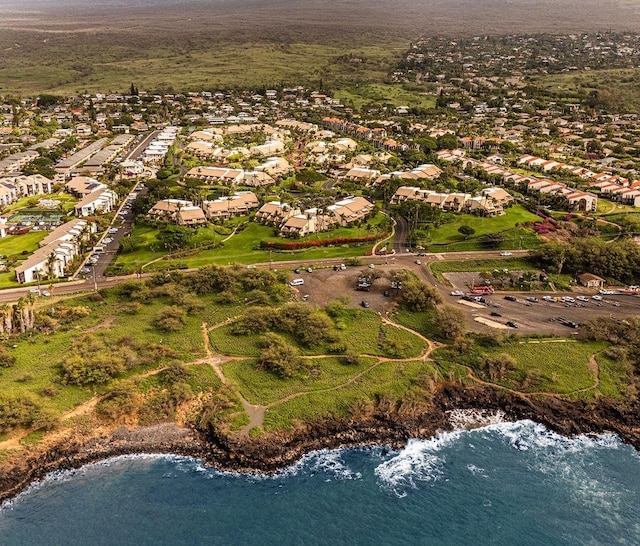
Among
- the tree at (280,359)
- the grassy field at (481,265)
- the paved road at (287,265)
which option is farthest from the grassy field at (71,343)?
the grassy field at (481,265)

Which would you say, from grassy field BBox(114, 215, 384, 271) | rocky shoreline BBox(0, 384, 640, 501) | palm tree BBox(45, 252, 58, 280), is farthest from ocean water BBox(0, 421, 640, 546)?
grassy field BBox(114, 215, 384, 271)

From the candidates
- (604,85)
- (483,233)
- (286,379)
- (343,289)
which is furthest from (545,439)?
(604,85)

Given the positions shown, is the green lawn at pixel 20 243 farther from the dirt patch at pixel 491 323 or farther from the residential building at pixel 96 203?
the dirt patch at pixel 491 323

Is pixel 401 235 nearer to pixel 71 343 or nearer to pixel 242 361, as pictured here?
pixel 242 361

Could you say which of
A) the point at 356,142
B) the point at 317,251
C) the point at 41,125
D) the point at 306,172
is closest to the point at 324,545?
the point at 317,251

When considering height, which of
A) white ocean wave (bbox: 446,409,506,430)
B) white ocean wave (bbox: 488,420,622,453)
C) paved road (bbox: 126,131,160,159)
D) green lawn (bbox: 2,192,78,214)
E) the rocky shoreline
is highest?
paved road (bbox: 126,131,160,159)

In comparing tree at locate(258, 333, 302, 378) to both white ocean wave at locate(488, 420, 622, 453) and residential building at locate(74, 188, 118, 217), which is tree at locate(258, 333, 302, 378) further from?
residential building at locate(74, 188, 118, 217)

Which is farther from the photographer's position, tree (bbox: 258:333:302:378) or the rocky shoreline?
tree (bbox: 258:333:302:378)
